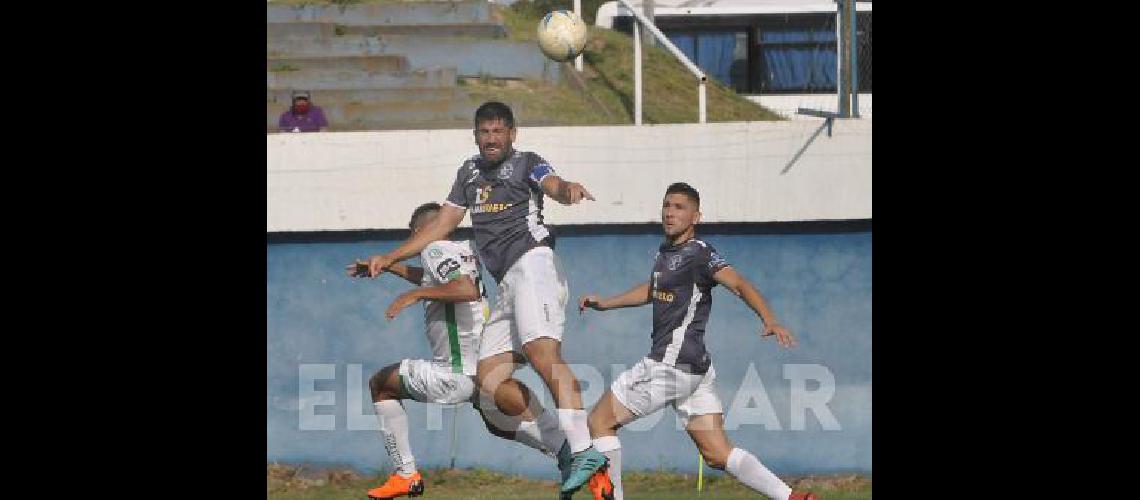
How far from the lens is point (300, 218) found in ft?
38.6

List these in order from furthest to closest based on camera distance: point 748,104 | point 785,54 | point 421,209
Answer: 1. point 785,54
2. point 748,104
3. point 421,209

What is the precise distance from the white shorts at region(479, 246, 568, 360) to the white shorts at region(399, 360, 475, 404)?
234mm

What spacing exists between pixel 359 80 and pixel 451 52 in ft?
4.09

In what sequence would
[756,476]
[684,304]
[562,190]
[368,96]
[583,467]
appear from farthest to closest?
[368,96] < [684,304] < [562,190] < [756,476] < [583,467]

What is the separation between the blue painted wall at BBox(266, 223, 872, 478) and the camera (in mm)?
11688

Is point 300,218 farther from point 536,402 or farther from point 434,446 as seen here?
point 536,402

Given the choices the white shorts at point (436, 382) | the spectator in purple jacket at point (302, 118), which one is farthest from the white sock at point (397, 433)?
the spectator in purple jacket at point (302, 118)

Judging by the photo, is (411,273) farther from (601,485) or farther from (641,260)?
(641,260)

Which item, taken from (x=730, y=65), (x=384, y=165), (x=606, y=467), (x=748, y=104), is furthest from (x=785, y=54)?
(x=606, y=467)

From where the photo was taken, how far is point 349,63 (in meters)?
14.2

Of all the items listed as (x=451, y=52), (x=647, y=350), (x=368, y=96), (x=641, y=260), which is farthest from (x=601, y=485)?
(x=451, y=52)

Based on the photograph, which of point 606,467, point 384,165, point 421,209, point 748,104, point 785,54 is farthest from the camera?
point 785,54

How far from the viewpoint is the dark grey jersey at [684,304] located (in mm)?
9477

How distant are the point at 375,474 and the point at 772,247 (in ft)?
10.2
